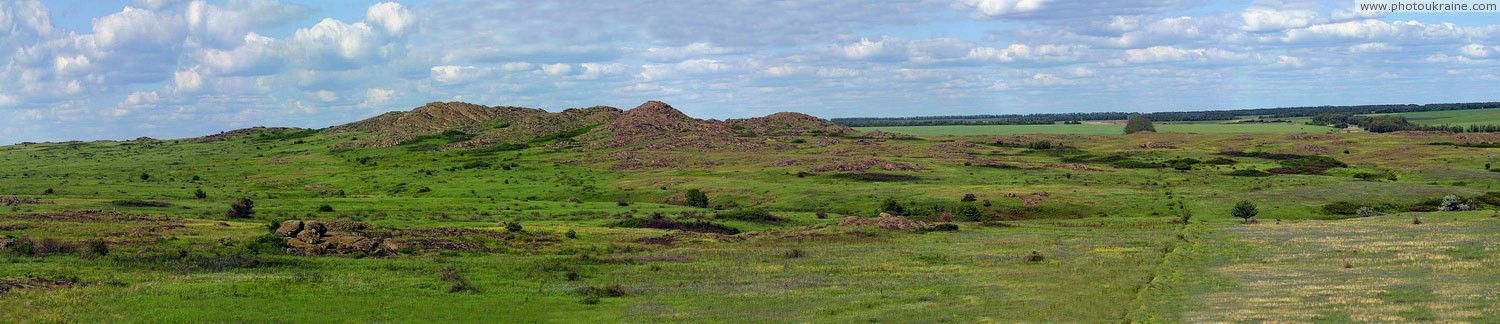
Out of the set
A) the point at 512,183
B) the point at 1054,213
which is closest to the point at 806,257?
the point at 1054,213

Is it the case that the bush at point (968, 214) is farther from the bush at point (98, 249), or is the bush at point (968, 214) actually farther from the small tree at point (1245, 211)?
the bush at point (98, 249)

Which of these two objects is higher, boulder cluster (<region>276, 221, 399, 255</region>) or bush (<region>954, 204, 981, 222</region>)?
boulder cluster (<region>276, 221, 399, 255</region>)

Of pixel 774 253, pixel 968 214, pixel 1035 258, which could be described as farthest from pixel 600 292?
pixel 968 214

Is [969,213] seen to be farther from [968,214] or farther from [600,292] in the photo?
[600,292]

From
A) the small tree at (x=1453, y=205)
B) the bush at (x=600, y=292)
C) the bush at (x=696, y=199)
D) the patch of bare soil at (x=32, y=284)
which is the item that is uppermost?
the patch of bare soil at (x=32, y=284)

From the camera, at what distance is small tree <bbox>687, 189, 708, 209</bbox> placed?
116750mm

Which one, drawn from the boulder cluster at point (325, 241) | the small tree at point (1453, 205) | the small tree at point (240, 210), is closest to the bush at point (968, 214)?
the small tree at point (1453, 205)

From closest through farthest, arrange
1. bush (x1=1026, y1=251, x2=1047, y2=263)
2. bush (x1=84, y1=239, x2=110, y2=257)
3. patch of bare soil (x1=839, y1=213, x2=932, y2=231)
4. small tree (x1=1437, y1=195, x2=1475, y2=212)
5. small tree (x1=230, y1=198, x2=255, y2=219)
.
→ 1. bush (x1=84, y1=239, x2=110, y2=257)
2. bush (x1=1026, y1=251, x2=1047, y2=263)
3. patch of bare soil (x1=839, y1=213, x2=932, y2=231)
4. small tree (x1=230, y1=198, x2=255, y2=219)
5. small tree (x1=1437, y1=195, x2=1475, y2=212)

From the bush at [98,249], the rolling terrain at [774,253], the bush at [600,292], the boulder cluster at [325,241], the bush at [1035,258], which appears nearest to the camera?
the rolling terrain at [774,253]

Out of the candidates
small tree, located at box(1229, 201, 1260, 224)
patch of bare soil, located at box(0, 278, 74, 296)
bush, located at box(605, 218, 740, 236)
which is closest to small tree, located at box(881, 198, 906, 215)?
bush, located at box(605, 218, 740, 236)

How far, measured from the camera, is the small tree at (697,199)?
11675 centimetres

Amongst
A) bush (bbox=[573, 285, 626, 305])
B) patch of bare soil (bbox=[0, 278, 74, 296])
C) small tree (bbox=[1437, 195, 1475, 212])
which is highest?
patch of bare soil (bbox=[0, 278, 74, 296])

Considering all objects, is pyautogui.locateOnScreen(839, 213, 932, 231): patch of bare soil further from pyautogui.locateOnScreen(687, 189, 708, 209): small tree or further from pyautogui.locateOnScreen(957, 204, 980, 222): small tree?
pyautogui.locateOnScreen(687, 189, 708, 209): small tree

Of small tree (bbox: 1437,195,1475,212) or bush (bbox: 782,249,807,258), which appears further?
small tree (bbox: 1437,195,1475,212)
